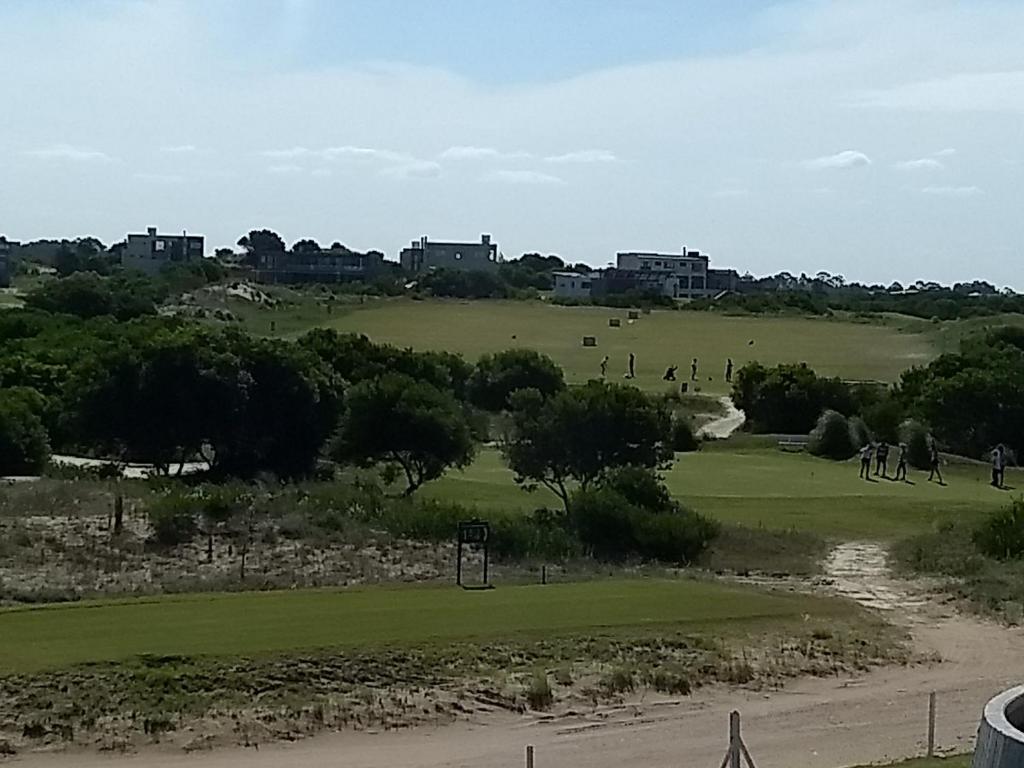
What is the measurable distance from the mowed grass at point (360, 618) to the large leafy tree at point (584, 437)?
13421mm

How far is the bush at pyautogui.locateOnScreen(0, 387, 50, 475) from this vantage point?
165ft

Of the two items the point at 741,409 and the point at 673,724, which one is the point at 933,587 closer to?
the point at 673,724

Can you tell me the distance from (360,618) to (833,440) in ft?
138

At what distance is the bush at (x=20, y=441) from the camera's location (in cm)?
5031

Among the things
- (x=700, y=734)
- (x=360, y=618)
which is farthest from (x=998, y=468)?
(x=700, y=734)

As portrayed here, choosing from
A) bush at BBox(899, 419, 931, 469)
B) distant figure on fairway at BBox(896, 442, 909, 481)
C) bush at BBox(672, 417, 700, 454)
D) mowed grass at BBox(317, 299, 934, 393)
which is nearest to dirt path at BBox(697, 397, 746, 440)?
bush at BBox(672, 417, 700, 454)

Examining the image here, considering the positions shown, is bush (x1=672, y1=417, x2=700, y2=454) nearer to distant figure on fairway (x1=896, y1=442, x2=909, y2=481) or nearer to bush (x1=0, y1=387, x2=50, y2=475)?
distant figure on fairway (x1=896, y1=442, x2=909, y2=481)

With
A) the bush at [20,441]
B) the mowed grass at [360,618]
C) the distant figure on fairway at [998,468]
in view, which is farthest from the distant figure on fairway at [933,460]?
the bush at [20,441]

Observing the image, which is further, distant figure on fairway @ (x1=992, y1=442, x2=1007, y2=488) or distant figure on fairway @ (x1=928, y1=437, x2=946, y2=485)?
distant figure on fairway @ (x1=928, y1=437, x2=946, y2=485)

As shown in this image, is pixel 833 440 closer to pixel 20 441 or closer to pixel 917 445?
pixel 917 445

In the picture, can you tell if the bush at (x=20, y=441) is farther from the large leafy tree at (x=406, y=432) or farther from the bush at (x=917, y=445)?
the bush at (x=917, y=445)

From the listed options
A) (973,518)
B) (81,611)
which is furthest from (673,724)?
(973,518)

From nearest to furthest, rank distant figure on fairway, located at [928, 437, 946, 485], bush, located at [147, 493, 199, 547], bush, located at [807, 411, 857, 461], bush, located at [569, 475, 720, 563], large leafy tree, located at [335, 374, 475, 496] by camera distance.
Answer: bush, located at [147, 493, 199, 547], bush, located at [569, 475, 720, 563], large leafy tree, located at [335, 374, 475, 496], distant figure on fairway, located at [928, 437, 946, 485], bush, located at [807, 411, 857, 461]

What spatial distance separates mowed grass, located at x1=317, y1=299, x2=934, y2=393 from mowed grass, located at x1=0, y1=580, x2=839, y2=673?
216 ft
